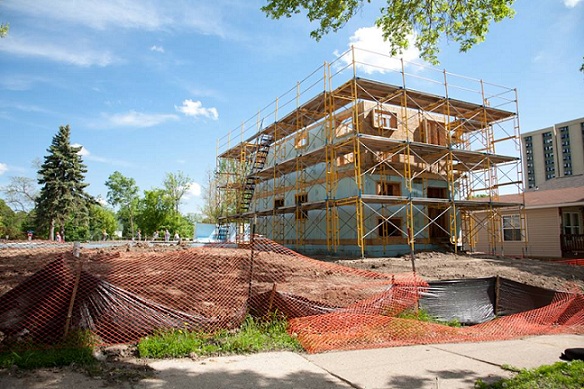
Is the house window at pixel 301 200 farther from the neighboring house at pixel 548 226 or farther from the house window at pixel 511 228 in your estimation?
the house window at pixel 511 228

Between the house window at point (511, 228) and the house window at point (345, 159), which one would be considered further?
the house window at point (511, 228)

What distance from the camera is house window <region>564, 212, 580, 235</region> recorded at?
23.3 metres

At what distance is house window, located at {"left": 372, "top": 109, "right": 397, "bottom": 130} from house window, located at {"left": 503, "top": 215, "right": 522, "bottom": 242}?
11.1m

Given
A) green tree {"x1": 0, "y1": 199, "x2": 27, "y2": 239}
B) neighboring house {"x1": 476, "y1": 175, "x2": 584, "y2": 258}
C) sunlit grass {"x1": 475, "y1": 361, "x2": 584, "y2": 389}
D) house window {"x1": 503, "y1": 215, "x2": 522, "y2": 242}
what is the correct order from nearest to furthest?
sunlit grass {"x1": 475, "y1": 361, "x2": 584, "y2": 389}
neighboring house {"x1": 476, "y1": 175, "x2": 584, "y2": 258}
house window {"x1": 503, "y1": 215, "x2": 522, "y2": 242}
green tree {"x1": 0, "y1": 199, "x2": 27, "y2": 239}

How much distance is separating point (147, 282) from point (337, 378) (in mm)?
4260

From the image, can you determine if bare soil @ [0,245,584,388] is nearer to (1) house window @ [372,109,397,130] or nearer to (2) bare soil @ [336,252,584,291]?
(2) bare soil @ [336,252,584,291]

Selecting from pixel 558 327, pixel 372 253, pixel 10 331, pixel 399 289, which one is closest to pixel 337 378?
pixel 399 289

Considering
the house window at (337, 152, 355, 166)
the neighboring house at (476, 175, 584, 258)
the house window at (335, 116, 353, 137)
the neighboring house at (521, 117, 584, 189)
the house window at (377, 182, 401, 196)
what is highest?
the neighboring house at (521, 117, 584, 189)

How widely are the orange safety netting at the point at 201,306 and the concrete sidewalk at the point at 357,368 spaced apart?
47cm

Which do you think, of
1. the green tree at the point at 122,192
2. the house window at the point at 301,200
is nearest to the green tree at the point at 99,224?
the green tree at the point at 122,192

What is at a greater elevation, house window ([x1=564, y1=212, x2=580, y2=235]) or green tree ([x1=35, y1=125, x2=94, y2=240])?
green tree ([x1=35, y1=125, x2=94, y2=240])

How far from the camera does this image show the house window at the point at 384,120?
2089 centimetres

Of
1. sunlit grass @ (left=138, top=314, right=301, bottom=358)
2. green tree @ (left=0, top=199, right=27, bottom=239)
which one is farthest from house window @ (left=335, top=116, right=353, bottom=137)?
green tree @ (left=0, top=199, right=27, bottom=239)

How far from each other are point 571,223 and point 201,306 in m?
25.5
